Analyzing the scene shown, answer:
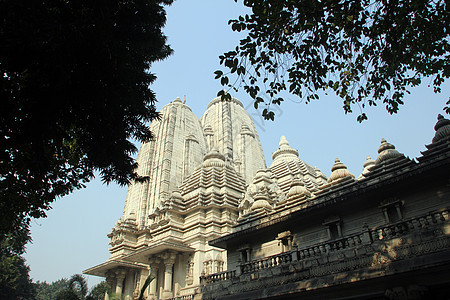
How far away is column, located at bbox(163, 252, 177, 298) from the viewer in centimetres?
2700

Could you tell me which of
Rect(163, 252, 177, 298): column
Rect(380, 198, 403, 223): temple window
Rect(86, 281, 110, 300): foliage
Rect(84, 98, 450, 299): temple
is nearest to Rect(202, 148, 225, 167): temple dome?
Rect(84, 98, 450, 299): temple

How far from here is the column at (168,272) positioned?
1063 inches

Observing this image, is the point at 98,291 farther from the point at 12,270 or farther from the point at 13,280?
the point at 13,280

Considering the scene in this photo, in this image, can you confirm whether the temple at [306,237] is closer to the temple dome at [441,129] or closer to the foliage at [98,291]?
the temple dome at [441,129]

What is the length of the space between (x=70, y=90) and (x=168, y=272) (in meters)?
22.9

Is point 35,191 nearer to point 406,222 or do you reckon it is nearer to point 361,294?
point 361,294

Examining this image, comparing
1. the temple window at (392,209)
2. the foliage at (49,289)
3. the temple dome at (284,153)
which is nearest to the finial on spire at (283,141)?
the temple dome at (284,153)

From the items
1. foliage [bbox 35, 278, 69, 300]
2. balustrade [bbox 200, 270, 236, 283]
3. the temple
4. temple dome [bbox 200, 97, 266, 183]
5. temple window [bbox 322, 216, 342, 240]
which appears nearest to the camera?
the temple

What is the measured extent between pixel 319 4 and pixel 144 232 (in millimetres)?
31350

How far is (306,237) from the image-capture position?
15539 millimetres

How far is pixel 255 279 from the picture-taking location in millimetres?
14297

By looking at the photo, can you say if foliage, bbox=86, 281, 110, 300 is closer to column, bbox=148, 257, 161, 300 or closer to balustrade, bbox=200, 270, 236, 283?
column, bbox=148, 257, 161, 300

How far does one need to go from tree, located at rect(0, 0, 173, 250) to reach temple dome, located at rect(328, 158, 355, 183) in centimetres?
1358

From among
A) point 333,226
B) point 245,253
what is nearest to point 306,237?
point 333,226
